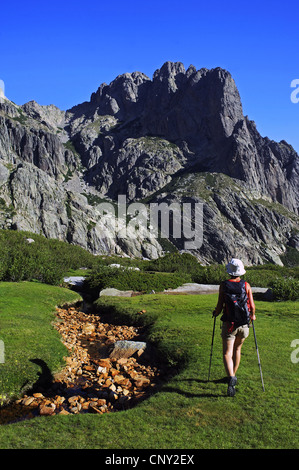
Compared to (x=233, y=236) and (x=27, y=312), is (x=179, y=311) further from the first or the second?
(x=233, y=236)

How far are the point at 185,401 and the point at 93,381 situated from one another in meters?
4.51

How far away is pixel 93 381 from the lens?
1148 cm

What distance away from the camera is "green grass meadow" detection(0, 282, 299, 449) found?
6660mm

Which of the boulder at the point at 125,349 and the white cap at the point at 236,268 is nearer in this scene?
the white cap at the point at 236,268

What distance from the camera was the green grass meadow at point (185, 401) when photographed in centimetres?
666

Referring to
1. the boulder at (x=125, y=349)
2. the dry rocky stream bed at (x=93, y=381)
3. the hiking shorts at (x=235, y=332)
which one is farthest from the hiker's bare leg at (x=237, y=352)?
the boulder at (x=125, y=349)

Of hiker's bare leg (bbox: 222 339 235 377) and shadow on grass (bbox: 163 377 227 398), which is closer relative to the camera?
shadow on grass (bbox: 163 377 227 398)

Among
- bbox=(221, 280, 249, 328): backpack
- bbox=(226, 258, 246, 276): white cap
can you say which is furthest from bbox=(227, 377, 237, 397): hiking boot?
bbox=(226, 258, 246, 276): white cap

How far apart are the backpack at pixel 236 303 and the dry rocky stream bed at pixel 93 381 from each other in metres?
3.84

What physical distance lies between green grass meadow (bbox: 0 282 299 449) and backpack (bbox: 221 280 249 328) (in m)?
2.13

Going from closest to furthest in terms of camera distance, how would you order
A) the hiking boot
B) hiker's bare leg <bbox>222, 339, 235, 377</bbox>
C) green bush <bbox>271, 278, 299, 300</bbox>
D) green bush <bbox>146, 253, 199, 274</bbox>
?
the hiking boot
hiker's bare leg <bbox>222, 339, 235, 377</bbox>
green bush <bbox>271, 278, 299, 300</bbox>
green bush <bbox>146, 253, 199, 274</bbox>
